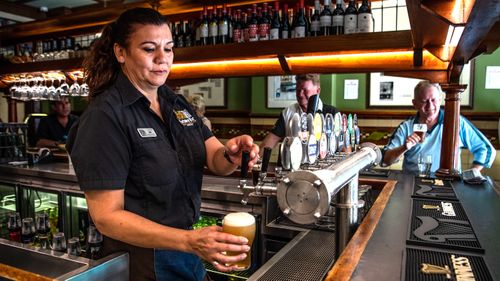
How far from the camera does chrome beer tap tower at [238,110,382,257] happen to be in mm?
796

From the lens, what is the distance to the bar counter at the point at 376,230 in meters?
1.07

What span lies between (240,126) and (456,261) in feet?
17.1

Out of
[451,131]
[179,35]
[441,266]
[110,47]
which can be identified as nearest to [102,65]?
[110,47]

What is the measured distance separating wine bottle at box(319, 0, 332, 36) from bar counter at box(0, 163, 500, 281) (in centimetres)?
114

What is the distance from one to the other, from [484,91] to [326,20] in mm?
2699

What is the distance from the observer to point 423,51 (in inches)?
99.3

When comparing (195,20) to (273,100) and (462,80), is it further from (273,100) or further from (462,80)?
(462,80)

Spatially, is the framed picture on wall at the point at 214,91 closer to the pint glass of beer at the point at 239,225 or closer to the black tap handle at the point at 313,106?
the black tap handle at the point at 313,106

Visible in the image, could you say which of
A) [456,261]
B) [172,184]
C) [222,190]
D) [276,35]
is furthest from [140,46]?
[276,35]

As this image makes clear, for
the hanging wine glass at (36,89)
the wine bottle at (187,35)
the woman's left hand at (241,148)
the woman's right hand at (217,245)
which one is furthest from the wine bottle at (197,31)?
the woman's right hand at (217,245)

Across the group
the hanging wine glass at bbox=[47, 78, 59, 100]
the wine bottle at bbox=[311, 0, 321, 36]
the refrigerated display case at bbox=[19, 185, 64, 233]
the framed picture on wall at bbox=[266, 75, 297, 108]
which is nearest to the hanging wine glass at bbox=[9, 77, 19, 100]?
the hanging wine glass at bbox=[47, 78, 59, 100]

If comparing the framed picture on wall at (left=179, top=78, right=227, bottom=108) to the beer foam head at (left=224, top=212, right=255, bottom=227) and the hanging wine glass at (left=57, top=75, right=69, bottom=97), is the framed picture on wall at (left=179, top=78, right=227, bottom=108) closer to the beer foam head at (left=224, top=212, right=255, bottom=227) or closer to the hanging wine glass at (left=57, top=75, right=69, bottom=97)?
the hanging wine glass at (left=57, top=75, right=69, bottom=97)

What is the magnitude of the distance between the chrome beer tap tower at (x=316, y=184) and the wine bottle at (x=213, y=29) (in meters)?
2.09

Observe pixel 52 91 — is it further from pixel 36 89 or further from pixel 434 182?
pixel 434 182
